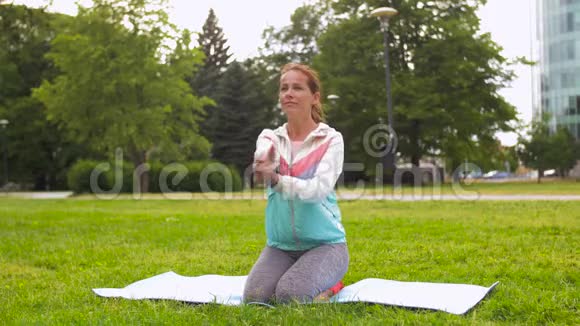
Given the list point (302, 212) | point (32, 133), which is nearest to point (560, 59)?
point (32, 133)

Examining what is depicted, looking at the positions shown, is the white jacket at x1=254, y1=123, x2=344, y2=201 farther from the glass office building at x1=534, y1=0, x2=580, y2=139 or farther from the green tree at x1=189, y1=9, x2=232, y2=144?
the glass office building at x1=534, y1=0, x2=580, y2=139

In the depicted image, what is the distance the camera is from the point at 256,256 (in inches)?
272

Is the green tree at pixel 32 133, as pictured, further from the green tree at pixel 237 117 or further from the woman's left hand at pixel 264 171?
the woman's left hand at pixel 264 171

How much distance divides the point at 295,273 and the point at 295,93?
4.08 feet

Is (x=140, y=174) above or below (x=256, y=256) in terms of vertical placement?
above

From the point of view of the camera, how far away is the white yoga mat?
157 inches

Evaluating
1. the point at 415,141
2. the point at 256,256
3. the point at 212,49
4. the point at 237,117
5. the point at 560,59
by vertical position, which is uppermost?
the point at 212,49

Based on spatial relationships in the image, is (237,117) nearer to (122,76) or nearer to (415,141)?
(415,141)

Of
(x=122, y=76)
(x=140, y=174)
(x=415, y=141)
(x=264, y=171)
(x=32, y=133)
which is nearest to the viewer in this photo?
(x=264, y=171)

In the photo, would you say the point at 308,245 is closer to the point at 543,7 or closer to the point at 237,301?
the point at 237,301

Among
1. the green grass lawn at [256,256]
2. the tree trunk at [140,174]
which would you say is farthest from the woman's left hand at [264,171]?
the tree trunk at [140,174]

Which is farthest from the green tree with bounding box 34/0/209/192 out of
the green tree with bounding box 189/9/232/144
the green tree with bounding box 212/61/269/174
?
the green tree with bounding box 189/9/232/144

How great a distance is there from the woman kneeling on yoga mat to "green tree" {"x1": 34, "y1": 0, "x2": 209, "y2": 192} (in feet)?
72.2

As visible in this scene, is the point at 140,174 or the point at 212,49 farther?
the point at 212,49
